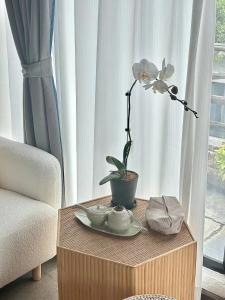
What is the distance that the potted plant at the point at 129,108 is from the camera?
155cm

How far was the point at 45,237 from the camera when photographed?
75.8 inches

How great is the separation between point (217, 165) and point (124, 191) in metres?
0.46

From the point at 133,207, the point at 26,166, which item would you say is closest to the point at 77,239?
the point at 133,207

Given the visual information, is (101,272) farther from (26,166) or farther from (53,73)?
(53,73)

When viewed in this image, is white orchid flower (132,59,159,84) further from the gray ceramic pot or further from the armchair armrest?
the armchair armrest

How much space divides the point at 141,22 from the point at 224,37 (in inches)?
13.1

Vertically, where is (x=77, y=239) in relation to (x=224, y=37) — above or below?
below

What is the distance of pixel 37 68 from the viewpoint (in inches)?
80.5

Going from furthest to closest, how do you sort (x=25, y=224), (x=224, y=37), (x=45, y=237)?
(x=45, y=237) < (x=25, y=224) < (x=224, y=37)

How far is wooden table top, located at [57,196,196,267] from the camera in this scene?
1.43 meters

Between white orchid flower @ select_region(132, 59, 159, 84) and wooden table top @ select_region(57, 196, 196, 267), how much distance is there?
21.3 inches

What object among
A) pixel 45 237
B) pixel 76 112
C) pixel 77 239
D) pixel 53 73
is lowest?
pixel 45 237

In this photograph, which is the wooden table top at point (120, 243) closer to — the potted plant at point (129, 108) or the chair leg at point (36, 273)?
the potted plant at point (129, 108)

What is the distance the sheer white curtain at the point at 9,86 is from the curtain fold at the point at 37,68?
0.20 metres
